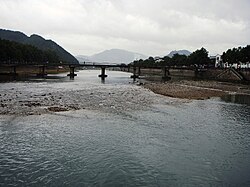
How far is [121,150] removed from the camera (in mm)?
16031

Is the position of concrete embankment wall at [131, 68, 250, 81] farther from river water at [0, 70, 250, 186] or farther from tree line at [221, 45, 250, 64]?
river water at [0, 70, 250, 186]

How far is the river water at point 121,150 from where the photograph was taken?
1242 cm

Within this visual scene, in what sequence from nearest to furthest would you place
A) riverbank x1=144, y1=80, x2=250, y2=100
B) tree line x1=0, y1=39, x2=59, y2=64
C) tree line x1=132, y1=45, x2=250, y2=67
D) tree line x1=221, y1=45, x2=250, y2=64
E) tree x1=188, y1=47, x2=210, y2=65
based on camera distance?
riverbank x1=144, y1=80, x2=250, y2=100
tree line x1=221, y1=45, x2=250, y2=64
tree line x1=132, y1=45, x2=250, y2=67
tree line x1=0, y1=39, x2=59, y2=64
tree x1=188, y1=47, x2=210, y2=65

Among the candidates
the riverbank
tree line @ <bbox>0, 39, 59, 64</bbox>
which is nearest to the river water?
the riverbank

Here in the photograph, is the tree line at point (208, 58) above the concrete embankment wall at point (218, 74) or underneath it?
above

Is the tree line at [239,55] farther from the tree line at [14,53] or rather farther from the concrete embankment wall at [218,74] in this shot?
the tree line at [14,53]

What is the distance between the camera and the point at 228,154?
635 inches

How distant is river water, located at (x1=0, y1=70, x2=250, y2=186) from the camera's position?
12.4 metres

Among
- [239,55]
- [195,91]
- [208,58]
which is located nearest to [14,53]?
[195,91]

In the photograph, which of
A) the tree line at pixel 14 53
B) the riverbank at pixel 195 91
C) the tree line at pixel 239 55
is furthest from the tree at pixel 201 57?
the tree line at pixel 14 53

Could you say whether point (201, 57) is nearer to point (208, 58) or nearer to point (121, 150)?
point (208, 58)

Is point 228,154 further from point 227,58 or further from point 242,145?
point 227,58

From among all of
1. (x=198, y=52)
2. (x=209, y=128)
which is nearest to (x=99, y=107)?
(x=209, y=128)

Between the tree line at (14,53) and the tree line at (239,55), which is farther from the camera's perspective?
the tree line at (14,53)
